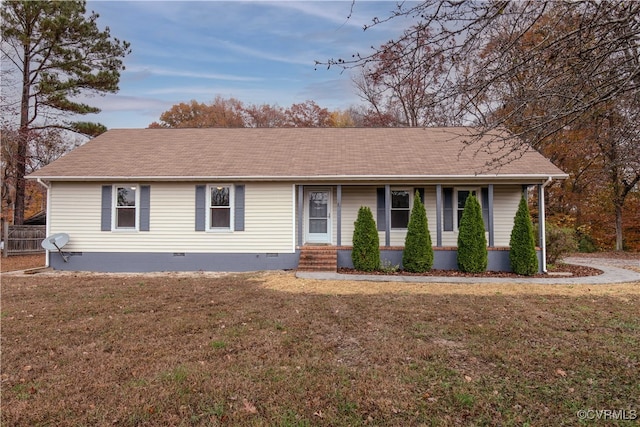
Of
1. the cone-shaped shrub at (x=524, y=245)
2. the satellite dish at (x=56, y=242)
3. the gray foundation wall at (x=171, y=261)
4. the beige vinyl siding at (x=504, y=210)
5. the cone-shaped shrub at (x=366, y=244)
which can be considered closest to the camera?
the cone-shaped shrub at (x=524, y=245)

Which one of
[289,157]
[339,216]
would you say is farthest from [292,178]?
[339,216]

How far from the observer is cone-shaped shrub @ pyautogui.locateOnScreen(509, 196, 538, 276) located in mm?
10453

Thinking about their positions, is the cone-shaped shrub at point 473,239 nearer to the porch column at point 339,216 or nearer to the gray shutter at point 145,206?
the porch column at point 339,216

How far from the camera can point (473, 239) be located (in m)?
10.6

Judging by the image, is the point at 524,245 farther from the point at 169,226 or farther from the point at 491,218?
the point at 169,226

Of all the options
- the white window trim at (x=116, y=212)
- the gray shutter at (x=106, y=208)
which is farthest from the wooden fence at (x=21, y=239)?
the white window trim at (x=116, y=212)

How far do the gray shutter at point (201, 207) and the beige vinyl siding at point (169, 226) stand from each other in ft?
0.49

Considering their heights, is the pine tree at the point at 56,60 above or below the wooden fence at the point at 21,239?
above

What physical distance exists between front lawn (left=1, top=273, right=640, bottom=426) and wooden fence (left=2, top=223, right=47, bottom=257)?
1084 cm

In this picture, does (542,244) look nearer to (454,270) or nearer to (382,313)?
(454,270)

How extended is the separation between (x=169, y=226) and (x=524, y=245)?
10.6 meters

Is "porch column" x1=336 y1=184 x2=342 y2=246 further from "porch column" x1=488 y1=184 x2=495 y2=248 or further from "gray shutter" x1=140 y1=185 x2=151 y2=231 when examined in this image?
"gray shutter" x1=140 y1=185 x2=151 y2=231

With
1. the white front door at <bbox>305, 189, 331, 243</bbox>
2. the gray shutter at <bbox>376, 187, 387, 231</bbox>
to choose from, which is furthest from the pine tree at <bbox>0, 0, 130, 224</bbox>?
the gray shutter at <bbox>376, 187, 387, 231</bbox>

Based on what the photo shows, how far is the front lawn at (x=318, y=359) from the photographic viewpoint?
10.0ft
